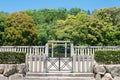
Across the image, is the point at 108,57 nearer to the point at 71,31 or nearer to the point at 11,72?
the point at 11,72

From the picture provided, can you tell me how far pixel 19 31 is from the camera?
27.9 meters

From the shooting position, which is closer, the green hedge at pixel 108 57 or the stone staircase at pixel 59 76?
the stone staircase at pixel 59 76

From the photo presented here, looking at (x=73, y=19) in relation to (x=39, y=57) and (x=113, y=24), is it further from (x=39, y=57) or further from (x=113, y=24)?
(x=39, y=57)

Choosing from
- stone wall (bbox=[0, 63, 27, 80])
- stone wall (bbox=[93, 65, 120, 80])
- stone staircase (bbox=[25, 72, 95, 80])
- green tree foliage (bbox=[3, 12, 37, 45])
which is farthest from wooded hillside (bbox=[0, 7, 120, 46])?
stone wall (bbox=[0, 63, 27, 80])

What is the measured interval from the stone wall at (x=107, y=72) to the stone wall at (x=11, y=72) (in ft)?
10.8

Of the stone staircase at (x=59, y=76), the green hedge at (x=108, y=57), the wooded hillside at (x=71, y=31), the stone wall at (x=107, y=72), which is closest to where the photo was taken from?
the stone wall at (x=107, y=72)

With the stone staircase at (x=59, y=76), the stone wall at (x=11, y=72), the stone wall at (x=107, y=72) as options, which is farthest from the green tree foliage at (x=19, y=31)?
the stone wall at (x=107, y=72)

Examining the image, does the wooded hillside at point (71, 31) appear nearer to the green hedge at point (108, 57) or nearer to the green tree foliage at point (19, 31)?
the green tree foliage at point (19, 31)

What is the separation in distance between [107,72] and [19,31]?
17.8 meters

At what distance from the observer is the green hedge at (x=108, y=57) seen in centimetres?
1203

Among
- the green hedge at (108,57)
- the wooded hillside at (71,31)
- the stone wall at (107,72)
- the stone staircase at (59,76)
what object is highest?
the wooded hillside at (71,31)

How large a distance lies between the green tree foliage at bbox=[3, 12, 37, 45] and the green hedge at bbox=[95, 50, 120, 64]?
53.6ft

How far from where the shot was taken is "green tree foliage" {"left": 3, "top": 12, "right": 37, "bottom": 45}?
2747 centimetres

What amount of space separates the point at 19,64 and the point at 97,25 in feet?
56.3
